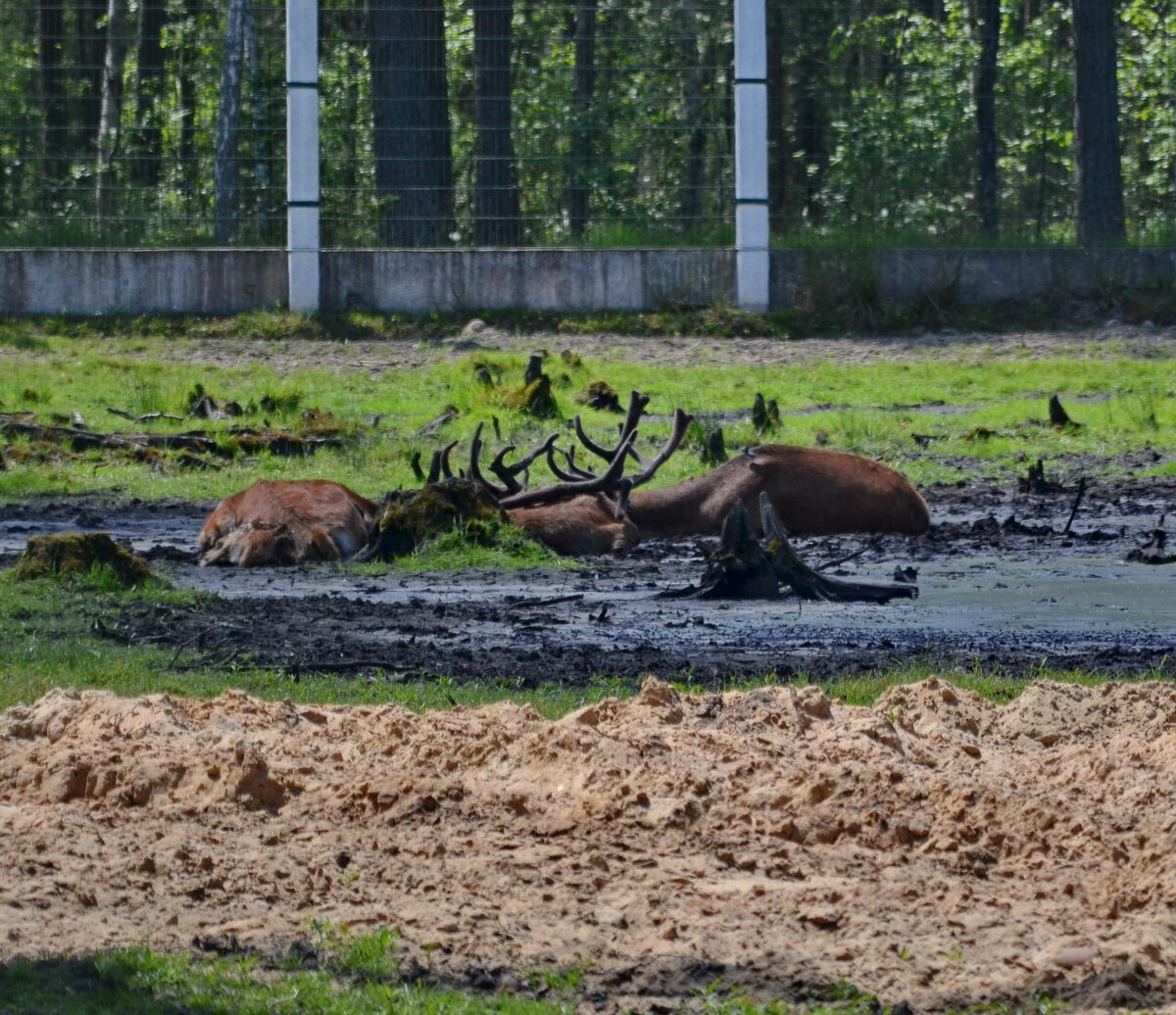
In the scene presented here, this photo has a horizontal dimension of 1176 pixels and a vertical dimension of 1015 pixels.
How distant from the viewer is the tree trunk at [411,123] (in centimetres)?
1969

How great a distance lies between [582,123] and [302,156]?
2741mm

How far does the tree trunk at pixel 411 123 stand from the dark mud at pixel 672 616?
7952mm

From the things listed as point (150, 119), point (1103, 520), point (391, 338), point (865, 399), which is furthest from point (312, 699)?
point (150, 119)

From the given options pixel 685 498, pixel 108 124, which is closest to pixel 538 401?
pixel 685 498

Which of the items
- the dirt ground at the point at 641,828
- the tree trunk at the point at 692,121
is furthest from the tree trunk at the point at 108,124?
the dirt ground at the point at 641,828

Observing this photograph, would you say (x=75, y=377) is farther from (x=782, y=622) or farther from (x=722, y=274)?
(x=782, y=622)

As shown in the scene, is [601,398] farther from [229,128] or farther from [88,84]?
[88,84]

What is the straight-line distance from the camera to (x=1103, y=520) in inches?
491

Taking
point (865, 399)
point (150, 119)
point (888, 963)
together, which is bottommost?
point (888, 963)

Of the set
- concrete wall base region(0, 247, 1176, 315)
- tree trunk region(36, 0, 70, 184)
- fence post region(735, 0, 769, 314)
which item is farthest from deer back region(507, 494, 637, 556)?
tree trunk region(36, 0, 70, 184)

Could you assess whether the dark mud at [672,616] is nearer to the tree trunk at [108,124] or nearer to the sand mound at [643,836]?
the sand mound at [643,836]

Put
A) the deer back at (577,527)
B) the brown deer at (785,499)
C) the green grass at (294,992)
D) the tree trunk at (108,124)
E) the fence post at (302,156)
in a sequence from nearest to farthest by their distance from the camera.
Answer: the green grass at (294,992)
the deer back at (577,527)
the brown deer at (785,499)
the fence post at (302,156)
the tree trunk at (108,124)

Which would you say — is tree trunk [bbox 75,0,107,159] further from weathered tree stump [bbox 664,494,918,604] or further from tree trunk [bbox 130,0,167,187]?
weathered tree stump [bbox 664,494,918,604]

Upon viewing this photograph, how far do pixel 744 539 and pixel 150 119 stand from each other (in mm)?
11956
